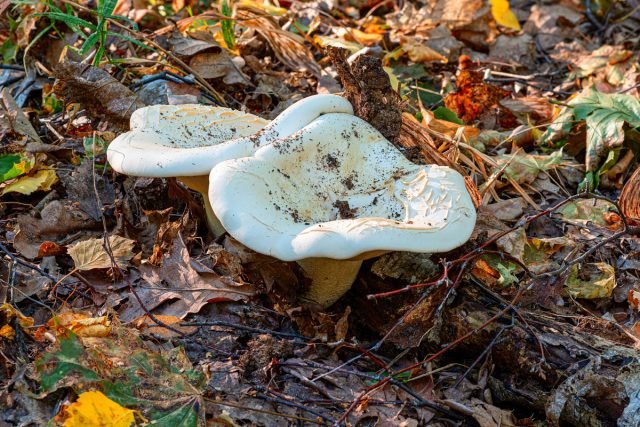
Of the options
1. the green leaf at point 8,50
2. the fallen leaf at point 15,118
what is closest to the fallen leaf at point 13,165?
the fallen leaf at point 15,118

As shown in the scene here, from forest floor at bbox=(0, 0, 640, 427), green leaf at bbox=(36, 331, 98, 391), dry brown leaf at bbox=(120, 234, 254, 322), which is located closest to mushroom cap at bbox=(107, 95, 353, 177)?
forest floor at bbox=(0, 0, 640, 427)

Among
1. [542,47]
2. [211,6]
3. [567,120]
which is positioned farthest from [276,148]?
[542,47]

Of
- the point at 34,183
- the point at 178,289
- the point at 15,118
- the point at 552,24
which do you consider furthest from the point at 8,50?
the point at 552,24

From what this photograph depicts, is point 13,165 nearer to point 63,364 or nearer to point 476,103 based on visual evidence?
point 63,364

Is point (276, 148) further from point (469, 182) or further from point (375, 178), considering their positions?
point (469, 182)

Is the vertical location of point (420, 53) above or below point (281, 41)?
below

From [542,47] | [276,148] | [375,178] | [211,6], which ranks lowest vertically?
[542,47]

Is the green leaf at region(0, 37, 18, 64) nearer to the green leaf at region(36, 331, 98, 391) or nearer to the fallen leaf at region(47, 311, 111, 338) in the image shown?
the fallen leaf at region(47, 311, 111, 338)
